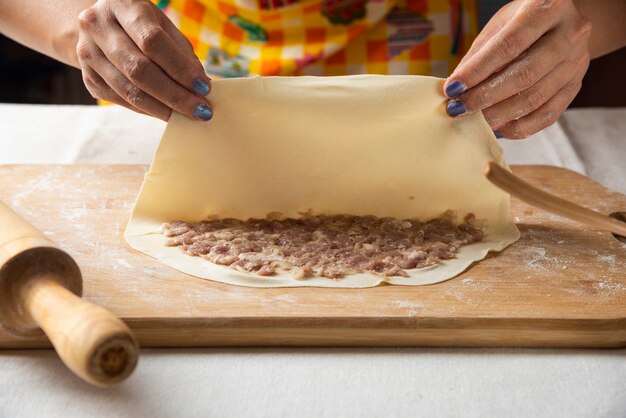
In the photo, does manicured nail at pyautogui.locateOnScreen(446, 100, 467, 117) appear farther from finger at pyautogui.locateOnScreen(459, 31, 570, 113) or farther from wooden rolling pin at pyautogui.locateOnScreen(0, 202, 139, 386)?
wooden rolling pin at pyautogui.locateOnScreen(0, 202, 139, 386)

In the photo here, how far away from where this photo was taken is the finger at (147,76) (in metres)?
1.34

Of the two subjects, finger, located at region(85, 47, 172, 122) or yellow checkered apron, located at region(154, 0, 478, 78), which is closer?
finger, located at region(85, 47, 172, 122)

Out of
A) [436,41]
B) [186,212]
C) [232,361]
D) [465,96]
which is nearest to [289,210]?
[186,212]

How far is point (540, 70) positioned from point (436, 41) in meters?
0.69

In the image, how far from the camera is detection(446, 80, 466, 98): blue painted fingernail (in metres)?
1.37

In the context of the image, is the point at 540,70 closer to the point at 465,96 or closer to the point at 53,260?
the point at 465,96

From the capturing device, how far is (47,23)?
178 centimetres

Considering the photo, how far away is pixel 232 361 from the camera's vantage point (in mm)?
1085

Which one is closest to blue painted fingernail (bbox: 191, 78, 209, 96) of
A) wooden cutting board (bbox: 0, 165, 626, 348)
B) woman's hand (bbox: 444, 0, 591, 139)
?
wooden cutting board (bbox: 0, 165, 626, 348)

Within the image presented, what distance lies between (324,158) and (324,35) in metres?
0.61

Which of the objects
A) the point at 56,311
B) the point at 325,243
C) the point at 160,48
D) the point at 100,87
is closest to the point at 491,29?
the point at 325,243

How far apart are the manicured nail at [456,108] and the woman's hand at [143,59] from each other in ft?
1.41

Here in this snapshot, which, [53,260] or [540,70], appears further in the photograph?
[540,70]

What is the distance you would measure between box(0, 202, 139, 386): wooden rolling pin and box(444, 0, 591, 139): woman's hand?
734 millimetres
